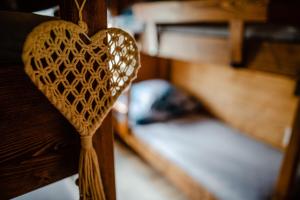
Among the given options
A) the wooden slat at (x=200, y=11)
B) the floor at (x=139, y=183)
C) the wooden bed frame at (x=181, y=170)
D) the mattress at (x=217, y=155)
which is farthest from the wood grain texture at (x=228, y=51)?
the floor at (x=139, y=183)

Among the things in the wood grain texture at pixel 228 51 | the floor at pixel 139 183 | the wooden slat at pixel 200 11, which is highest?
the wooden slat at pixel 200 11

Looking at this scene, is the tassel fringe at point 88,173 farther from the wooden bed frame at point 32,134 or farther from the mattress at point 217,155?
the mattress at point 217,155

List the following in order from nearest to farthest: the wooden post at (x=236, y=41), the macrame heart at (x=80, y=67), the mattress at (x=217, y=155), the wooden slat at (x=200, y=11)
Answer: the macrame heart at (x=80, y=67) → the wooden slat at (x=200, y=11) → the wooden post at (x=236, y=41) → the mattress at (x=217, y=155)

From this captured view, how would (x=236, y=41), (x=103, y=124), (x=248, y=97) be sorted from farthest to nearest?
(x=248, y=97) < (x=236, y=41) < (x=103, y=124)

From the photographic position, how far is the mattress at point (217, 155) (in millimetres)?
1641

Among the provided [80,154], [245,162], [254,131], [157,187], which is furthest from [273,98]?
[80,154]

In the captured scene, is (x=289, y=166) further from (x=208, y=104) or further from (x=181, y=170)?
(x=208, y=104)

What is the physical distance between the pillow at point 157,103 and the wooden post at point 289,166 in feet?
4.95

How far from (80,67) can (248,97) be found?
8.33ft

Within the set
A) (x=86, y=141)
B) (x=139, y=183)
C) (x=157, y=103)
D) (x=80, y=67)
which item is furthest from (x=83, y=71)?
(x=157, y=103)

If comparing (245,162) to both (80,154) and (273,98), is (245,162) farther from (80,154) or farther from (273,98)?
(80,154)

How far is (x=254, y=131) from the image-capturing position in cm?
256

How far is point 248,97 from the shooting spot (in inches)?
103

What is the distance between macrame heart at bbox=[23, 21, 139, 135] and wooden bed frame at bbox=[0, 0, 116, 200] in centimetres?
4
